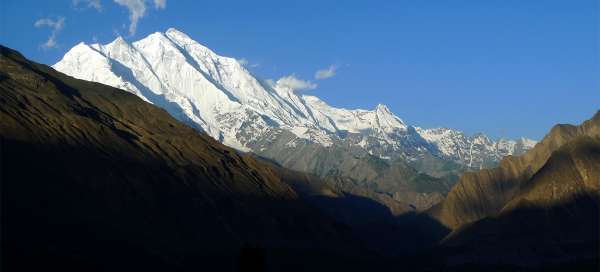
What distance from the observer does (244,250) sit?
205ft

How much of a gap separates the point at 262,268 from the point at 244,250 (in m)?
1.46

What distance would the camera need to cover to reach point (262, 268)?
62.5m
